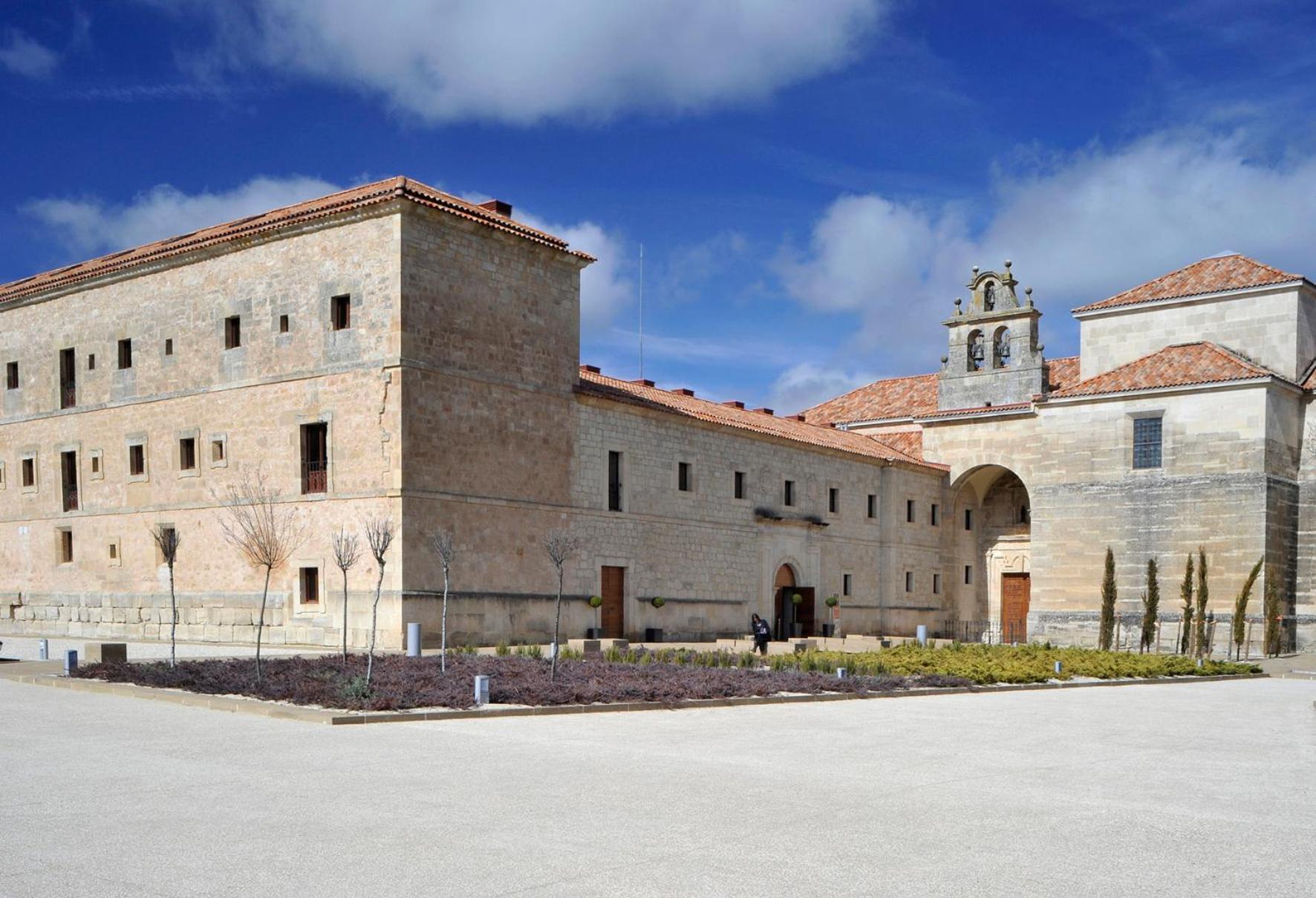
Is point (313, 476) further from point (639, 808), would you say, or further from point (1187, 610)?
point (1187, 610)

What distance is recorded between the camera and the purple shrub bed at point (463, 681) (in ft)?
49.4

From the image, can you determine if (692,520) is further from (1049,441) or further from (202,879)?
(202,879)

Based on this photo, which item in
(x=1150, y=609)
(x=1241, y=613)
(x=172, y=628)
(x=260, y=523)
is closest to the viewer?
(x=172, y=628)

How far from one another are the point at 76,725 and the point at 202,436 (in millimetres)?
18959

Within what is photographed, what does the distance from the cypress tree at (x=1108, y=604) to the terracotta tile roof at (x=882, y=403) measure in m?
14.2

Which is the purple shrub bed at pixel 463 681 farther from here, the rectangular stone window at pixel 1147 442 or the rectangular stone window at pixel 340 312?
the rectangular stone window at pixel 1147 442

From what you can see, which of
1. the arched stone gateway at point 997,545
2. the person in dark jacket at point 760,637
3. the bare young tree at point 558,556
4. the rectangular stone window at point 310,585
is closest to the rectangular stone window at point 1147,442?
the arched stone gateway at point 997,545

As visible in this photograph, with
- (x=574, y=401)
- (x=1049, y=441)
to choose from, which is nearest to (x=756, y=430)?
(x=574, y=401)

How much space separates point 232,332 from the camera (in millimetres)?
30469

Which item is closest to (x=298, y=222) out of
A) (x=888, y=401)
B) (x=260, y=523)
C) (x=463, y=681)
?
(x=260, y=523)

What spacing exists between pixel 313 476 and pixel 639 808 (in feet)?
71.6

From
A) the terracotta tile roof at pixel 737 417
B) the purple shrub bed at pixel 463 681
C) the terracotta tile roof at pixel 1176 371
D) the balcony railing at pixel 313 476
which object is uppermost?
the terracotta tile roof at pixel 1176 371

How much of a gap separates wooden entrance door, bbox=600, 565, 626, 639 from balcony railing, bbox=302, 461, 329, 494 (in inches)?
326

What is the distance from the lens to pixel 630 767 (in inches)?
407
